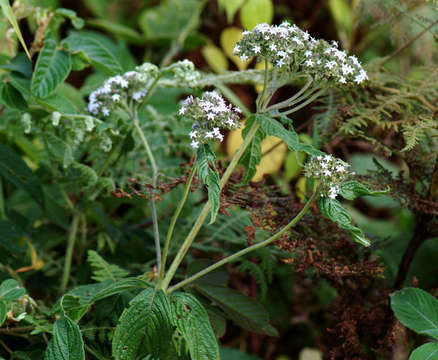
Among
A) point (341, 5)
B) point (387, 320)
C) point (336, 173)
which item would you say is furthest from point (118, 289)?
point (341, 5)

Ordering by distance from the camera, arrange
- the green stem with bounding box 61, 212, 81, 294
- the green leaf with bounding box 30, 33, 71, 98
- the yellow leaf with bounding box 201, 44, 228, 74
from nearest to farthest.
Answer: the green leaf with bounding box 30, 33, 71, 98 → the green stem with bounding box 61, 212, 81, 294 → the yellow leaf with bounding box 201, 44, 228, 74

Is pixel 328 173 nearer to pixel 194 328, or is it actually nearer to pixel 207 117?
pixel 207 117

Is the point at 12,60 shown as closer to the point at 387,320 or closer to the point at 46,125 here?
Result: the point at 46,125

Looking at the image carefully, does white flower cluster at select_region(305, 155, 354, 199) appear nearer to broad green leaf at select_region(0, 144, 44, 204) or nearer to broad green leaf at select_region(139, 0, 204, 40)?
broad green leaf at select_region(0, 144, 44, 204)

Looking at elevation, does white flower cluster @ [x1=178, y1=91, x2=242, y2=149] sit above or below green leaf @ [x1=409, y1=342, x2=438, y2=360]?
above

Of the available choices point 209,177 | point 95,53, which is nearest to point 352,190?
point 209,177

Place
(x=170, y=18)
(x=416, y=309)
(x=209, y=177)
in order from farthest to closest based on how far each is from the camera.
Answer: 1. (x=170, y=18)
2. (x=416, y=309)
3. (x=209, y=177)

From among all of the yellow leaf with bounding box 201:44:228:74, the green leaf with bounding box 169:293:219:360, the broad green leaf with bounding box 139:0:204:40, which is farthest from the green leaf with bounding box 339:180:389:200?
the broad green leaf with bounding box 139:0:204:40
